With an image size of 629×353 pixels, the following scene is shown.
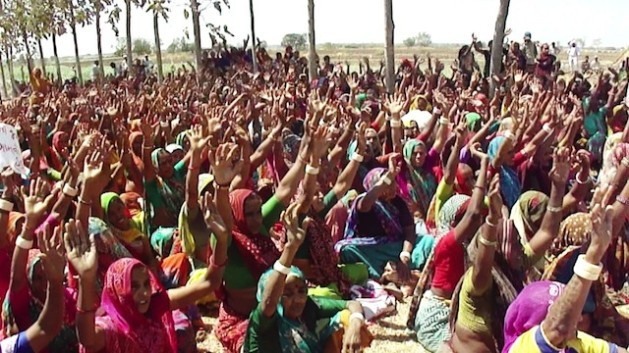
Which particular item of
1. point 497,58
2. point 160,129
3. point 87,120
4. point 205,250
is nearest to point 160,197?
point 205,250

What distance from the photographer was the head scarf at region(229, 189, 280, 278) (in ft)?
14.3

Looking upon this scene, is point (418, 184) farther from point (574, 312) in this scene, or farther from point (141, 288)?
point (574, 312)

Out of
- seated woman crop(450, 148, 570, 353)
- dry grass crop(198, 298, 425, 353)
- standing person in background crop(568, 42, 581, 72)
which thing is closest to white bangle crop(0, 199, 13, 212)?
dry grass crop(198, 298, 425, 353)

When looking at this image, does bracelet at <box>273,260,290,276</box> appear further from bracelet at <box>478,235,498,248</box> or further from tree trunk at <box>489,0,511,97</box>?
tree trunk at <box>489,0,511,97</box>

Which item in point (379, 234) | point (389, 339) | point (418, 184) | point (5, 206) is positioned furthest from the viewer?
point (418, 184)

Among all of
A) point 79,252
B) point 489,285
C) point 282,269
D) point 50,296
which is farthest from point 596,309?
point 50,296

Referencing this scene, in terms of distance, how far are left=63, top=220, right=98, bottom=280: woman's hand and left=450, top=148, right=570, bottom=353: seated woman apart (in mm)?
1810

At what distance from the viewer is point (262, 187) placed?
5.89 m

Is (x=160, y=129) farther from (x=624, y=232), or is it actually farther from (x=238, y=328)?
(x=624, y=232)

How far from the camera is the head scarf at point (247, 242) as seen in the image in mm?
4344

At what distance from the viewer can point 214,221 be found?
3.69 metres

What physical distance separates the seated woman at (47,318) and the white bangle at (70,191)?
4.17 feet

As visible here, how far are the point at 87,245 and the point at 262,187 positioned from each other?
286 cm

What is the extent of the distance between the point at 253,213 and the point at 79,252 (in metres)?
1.48
